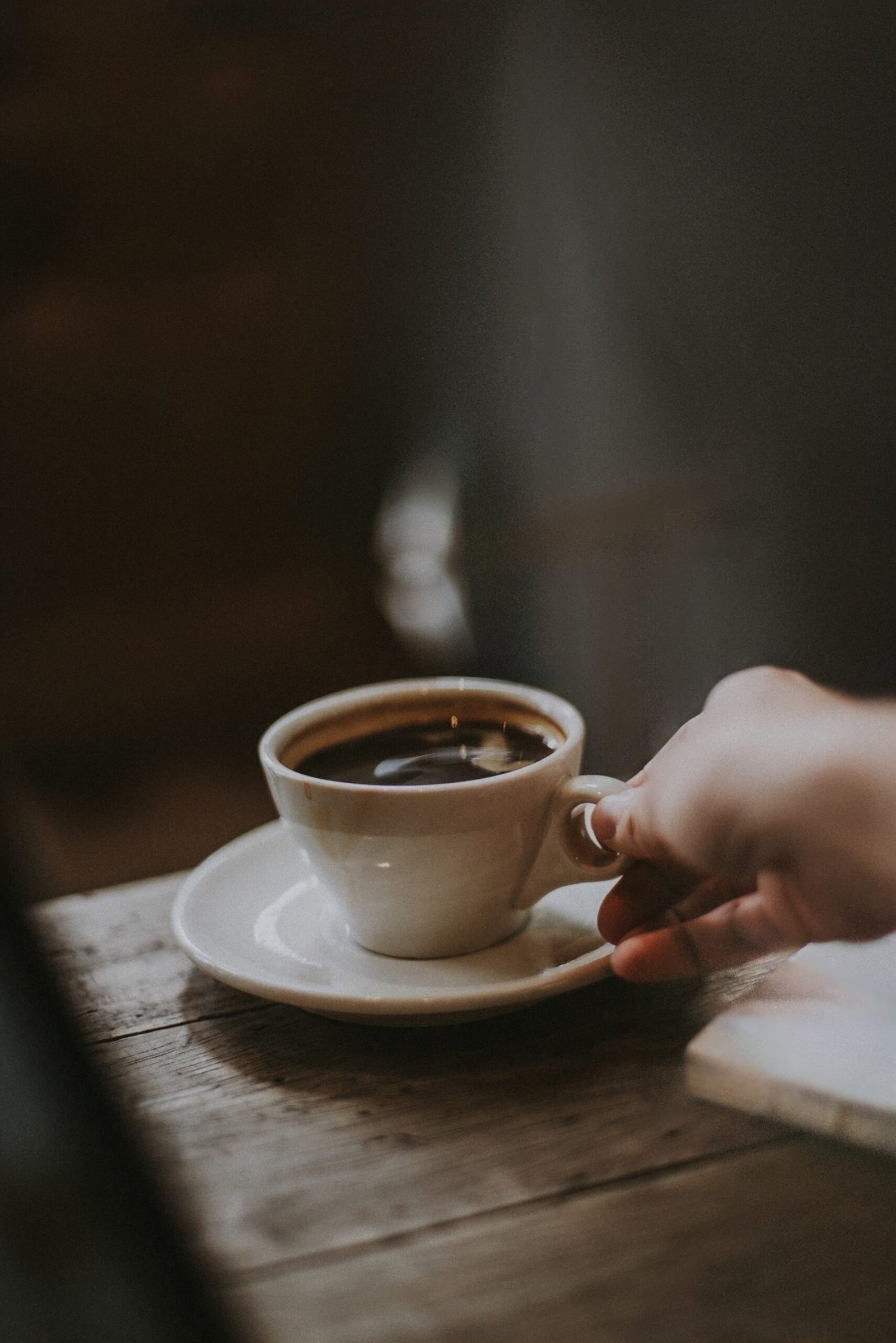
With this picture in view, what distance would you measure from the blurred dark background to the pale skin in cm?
106

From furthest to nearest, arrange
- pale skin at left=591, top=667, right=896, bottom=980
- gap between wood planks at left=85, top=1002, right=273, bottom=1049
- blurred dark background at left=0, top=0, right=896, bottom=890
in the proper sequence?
blurred dark background at left=0, top=0, right=896, bottom=890
gap between wood planks at left=85, top=1002, right=273, bottom=1049
pale skin at left=591, top=667, right=896, bottom=980

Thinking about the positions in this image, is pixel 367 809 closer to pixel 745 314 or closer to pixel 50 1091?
pixel 50 1091

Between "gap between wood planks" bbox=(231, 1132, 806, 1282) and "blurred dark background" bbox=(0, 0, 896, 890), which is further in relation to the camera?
"blurred dark background" bbox=(0, 0, 896, 890)

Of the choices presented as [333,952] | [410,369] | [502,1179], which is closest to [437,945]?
[333,952]

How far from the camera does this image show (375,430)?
2150 mm

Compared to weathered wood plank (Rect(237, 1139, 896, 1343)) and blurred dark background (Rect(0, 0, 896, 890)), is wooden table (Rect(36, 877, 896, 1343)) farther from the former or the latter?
blurred dark background (Rect(0, 0, 896, 890))

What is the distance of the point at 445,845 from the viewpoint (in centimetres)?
56

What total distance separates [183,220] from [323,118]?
13.0 inches

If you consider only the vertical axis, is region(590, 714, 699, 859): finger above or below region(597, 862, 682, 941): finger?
above

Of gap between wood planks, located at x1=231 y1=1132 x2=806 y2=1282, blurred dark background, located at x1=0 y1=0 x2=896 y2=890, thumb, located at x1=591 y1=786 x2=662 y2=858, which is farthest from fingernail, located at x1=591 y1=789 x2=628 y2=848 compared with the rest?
blurred dark background, located at x1=0 y1=0 x2=896 y2=890

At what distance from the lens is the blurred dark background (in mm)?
1829

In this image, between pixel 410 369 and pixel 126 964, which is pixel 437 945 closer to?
pixel 126 964

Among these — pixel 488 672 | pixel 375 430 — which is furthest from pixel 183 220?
pixel 488 672

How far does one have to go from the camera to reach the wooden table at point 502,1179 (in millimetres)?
375
